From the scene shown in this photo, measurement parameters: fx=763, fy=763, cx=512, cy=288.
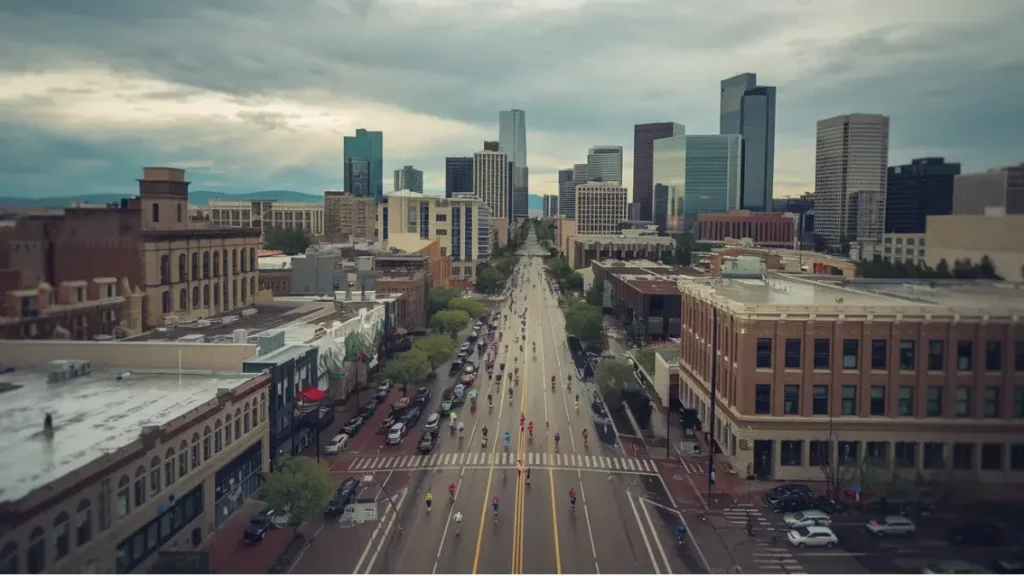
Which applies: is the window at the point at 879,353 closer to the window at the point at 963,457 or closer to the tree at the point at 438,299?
the window at the point at 963,457

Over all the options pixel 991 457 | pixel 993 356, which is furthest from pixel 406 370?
pixel 993 356

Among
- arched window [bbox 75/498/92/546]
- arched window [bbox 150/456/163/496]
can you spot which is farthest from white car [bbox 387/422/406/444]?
arched window [bbox 75/498/92/546]

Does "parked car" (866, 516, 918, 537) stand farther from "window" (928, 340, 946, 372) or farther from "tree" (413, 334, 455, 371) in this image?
"tree" (413, 334, 455, 371)

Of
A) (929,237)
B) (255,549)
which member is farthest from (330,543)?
(929,237)

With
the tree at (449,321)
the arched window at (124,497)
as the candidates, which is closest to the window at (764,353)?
the arched window at (124,497)

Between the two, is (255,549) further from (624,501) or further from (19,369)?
(624,501)

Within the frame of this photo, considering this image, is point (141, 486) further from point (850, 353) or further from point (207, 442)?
point (850, 353)
